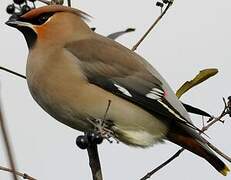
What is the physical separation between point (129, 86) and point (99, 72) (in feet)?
0.69

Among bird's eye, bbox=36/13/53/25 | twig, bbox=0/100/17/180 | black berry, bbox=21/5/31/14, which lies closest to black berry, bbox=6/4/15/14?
black berry, bbox=21/5/31/14

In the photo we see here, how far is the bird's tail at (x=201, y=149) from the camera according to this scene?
3584 mm

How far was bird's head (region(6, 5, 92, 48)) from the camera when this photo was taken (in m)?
3.68

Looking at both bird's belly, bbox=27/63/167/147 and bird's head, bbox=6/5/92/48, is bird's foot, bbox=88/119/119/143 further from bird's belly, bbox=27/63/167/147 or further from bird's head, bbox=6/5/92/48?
bird's head, bbox=6/5/92/48

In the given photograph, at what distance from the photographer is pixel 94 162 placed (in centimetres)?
304

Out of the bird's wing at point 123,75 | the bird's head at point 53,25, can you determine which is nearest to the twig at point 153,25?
the bird's wing at point 123,75

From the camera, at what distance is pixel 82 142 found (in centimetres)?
284

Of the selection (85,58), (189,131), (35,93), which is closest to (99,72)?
(85,58)

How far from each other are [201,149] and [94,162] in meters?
0.82

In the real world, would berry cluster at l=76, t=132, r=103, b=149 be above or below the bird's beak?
below

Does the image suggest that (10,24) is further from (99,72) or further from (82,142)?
(82,142)

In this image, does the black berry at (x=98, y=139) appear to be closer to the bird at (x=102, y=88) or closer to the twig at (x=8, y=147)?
the bird at (x=102, y=88)

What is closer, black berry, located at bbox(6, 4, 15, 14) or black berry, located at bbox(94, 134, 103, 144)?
black berry, located at bbox(94, 134, 103, 144)

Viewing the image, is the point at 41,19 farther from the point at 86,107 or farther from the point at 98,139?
the point at 98,139
